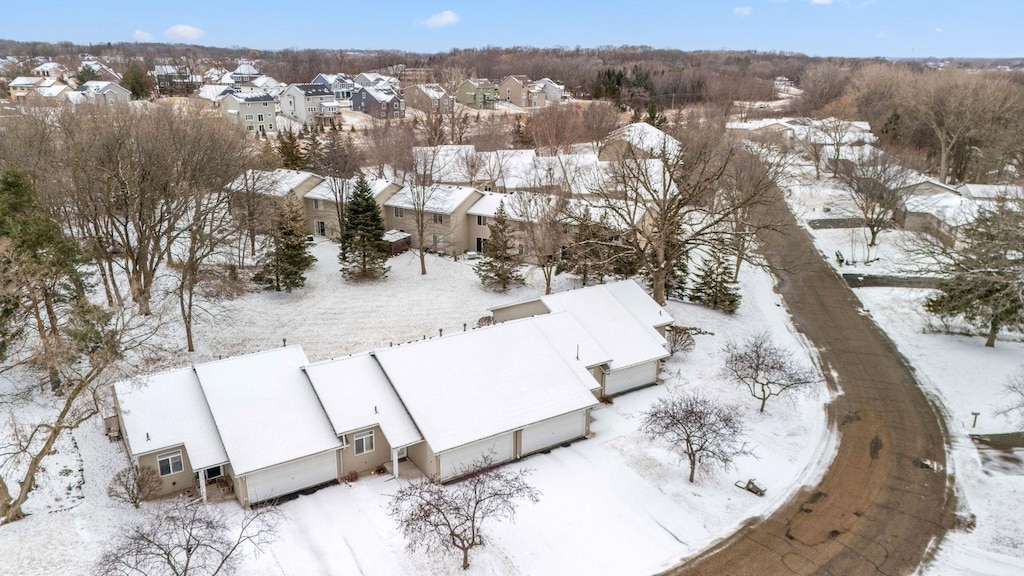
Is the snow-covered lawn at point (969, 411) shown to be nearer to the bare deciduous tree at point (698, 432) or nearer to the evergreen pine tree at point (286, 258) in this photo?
the bare deciduous tree at point (698, 432)

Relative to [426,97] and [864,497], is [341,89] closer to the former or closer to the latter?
[426,97]

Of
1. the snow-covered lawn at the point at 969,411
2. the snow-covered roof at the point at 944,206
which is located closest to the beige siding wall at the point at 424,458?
the snow-covered lawn at the point at 969,411

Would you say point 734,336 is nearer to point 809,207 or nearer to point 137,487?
point 137,487

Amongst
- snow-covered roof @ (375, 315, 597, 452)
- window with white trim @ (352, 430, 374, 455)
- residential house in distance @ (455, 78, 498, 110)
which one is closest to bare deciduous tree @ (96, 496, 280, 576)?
window with white trim @ (352, 430, 374, 455)

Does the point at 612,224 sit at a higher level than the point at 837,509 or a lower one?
higher

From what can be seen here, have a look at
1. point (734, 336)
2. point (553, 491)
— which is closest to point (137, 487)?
point (553, 491)

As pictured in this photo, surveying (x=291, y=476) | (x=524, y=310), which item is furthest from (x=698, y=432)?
(x=291, y=476)

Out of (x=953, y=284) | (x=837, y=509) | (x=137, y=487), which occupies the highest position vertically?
(x=953, y=284)
